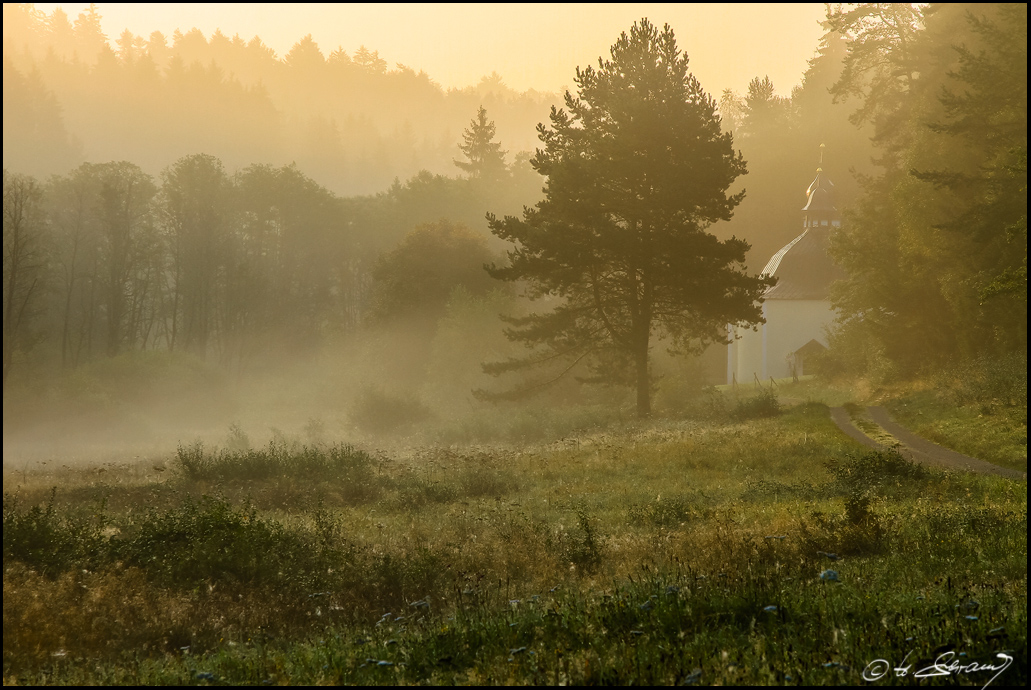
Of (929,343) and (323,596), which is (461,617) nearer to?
(323,596)

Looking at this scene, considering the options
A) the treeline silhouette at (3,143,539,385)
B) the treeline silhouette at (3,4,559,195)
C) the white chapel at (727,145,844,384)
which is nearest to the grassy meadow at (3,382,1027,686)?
the treeline silhouette at (3,143,539,385)

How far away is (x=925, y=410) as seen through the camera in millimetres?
27672

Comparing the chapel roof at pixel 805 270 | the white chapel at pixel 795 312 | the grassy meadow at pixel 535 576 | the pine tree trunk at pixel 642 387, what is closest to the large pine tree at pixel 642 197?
the pine tree trunk at pixel 642 387

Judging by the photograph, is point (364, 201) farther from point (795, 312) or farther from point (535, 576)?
point (535, 576)

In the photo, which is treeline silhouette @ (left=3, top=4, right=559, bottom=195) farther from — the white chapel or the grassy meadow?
the grassy meadow

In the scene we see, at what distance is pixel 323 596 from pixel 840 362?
153ft

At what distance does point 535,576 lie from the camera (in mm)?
9453

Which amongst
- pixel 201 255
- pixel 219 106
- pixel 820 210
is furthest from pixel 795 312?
pixel 219 106

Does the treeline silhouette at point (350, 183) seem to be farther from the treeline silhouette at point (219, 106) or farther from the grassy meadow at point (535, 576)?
the grassy meadow at point (535, 576)

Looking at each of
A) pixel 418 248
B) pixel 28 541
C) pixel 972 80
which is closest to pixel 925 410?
pixel 972 80

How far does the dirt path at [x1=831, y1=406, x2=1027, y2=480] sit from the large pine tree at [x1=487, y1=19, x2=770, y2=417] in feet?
19.3

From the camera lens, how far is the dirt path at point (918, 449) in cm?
1753

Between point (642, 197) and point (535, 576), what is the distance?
76.1 feet

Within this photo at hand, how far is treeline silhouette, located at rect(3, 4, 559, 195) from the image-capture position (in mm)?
81000
